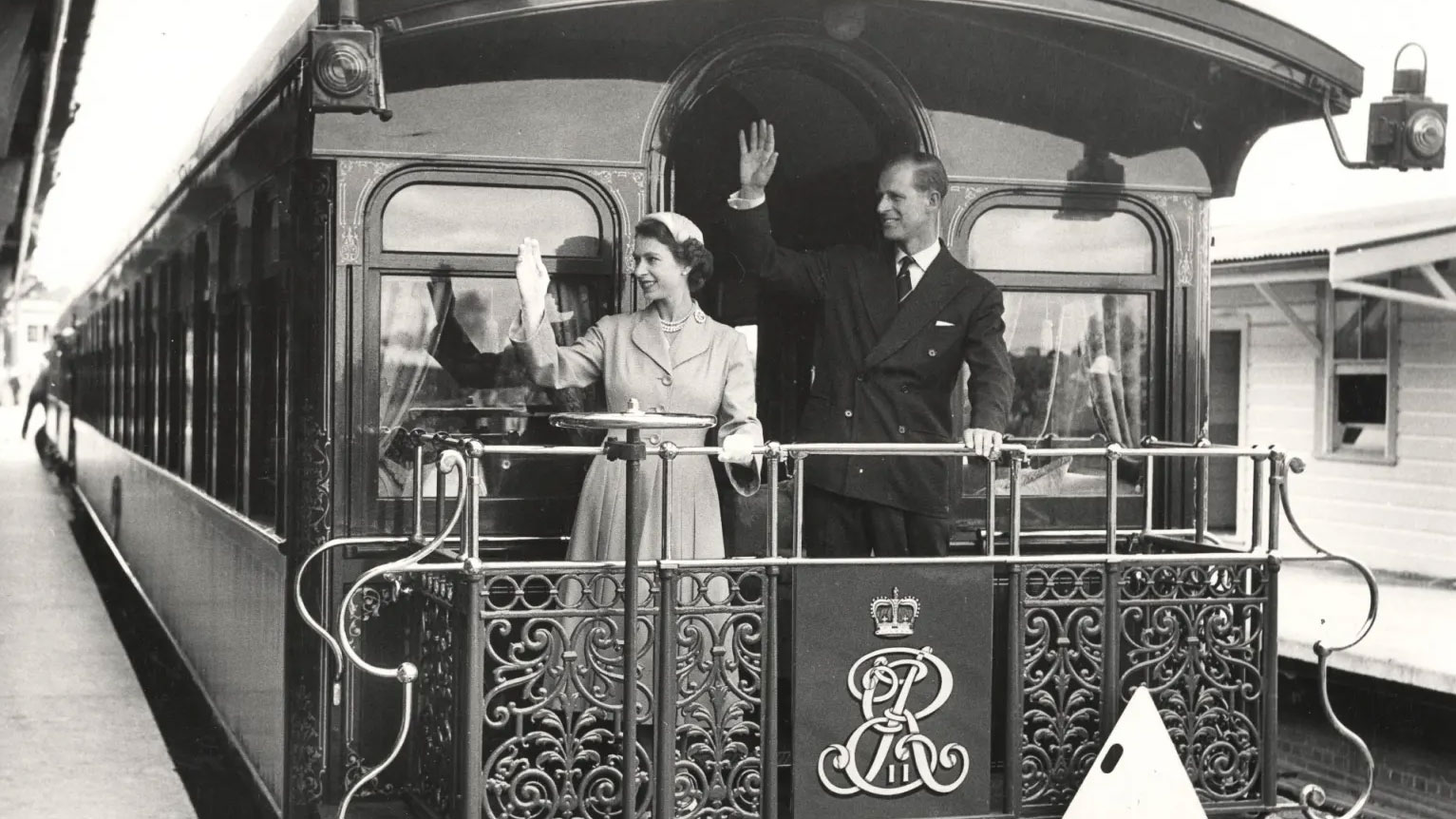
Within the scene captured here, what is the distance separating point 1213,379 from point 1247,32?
Result: 10.8 metres

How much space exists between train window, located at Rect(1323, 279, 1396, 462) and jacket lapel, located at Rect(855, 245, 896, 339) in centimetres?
881

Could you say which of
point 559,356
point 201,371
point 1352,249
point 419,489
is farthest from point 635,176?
point 1352,249

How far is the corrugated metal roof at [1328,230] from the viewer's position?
1119 cm

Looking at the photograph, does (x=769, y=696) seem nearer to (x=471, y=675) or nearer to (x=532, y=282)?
(x=471, y=675)

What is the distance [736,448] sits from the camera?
16.1 feet

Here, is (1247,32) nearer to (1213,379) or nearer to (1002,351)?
(1002,351)

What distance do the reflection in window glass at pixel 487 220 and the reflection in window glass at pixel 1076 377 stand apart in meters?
1.69

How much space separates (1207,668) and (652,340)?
6.60ft

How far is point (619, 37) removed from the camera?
5855mm

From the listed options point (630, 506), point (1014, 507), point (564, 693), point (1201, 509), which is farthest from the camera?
point (1201, 509)

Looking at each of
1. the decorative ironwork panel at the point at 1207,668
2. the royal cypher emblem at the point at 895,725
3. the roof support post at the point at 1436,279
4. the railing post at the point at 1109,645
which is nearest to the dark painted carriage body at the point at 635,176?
the decorative ironwork panel at the point at 1207,668

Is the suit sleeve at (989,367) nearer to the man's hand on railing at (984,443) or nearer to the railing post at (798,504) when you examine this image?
the man's hand on railing at (984,443)

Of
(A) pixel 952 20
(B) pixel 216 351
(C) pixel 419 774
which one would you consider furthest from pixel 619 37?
(B) pixel 216 351

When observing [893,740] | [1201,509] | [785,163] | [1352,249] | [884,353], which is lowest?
[893,740]
